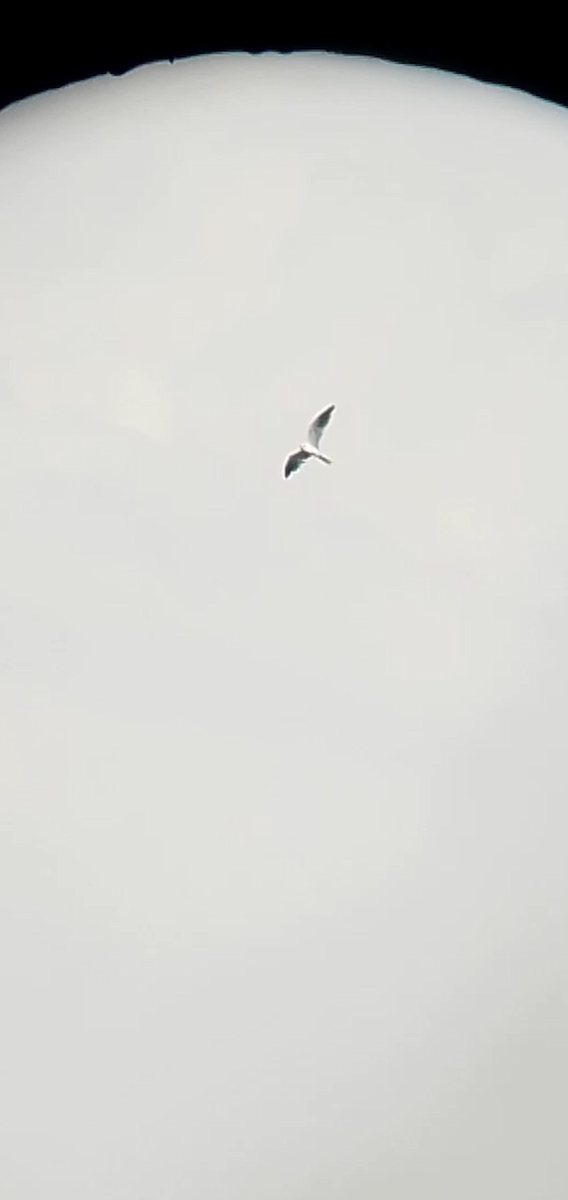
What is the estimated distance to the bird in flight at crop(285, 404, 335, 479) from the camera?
1.25m

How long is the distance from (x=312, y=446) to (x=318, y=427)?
0.02 m

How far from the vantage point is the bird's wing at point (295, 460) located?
1.25 meters

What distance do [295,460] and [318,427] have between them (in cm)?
3

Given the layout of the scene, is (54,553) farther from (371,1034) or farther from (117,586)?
(371,1034)

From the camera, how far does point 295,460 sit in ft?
4.11

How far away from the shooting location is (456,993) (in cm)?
118

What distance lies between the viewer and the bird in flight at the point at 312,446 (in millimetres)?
1252

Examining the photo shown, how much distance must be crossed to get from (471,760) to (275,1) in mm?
753

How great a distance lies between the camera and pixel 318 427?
125cm

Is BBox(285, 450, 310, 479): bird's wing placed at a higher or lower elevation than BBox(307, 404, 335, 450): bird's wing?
lower

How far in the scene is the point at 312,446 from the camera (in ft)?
4.11

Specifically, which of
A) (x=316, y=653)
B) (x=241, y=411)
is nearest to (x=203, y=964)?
(x=316, y=653)

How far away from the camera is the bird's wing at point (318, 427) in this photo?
1254mm

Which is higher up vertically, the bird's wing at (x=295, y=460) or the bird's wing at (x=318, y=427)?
the bird's wing at (x=318, y=427)
